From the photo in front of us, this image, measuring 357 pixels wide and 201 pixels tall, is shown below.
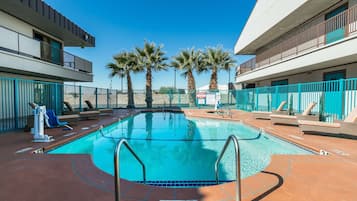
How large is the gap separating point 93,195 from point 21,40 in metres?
10.1

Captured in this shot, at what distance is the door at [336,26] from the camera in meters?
9.38

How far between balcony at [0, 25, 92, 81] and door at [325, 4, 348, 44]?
1586 centimetres

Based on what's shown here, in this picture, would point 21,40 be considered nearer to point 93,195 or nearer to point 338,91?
point 93,195

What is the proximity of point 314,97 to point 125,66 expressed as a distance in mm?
15908

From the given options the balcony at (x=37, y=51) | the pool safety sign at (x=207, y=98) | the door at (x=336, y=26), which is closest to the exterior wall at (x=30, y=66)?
the balcony at (x=37, y=51)

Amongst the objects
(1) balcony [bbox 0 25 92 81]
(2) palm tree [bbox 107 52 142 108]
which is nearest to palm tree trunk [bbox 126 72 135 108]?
(2) palm tree [bbox 107 52 142 108]

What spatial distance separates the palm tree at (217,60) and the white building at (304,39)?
1.94m

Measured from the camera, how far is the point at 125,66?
59.8 feet

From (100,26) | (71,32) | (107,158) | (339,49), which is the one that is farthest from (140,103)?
(339,49)

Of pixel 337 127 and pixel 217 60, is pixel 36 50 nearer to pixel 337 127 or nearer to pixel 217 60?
pixel 337 127

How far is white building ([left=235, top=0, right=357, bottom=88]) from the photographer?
28.3 ft

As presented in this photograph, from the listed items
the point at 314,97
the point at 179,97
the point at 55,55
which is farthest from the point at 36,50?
the point at 314,97

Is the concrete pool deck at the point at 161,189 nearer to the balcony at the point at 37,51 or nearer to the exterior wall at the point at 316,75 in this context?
the balcony at the point at 37,51

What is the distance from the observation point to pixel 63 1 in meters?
11.9
